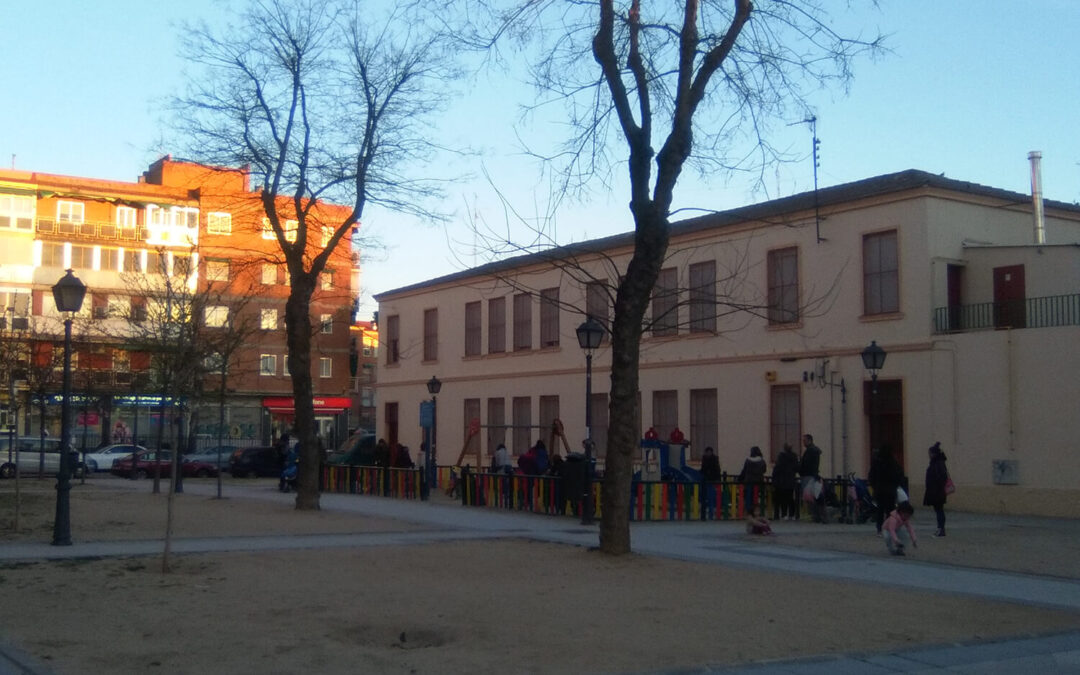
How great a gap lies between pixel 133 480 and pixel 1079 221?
109 feet

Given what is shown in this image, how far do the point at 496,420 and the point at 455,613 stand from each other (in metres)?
32.6

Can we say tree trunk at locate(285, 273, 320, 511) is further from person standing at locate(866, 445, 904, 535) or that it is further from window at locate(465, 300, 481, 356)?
window at locate(465, 300, 481, 356)

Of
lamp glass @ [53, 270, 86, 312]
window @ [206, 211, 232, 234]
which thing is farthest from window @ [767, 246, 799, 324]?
lamp glass @ [53, 270, 86, 312]

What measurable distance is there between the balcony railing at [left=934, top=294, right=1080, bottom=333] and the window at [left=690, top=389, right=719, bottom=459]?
7985 millimetres

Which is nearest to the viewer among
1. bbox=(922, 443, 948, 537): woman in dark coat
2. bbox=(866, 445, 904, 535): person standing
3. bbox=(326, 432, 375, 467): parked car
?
bbox=(866, 445, 904, 535): person standing

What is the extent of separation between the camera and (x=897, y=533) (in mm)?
16891

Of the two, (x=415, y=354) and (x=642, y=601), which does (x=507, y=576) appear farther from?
(x=415, y=354)

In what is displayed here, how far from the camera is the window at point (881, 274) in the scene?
28.8 metres

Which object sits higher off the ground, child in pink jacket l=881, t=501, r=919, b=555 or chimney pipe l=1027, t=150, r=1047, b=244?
chimney pipe l=1027, t=150, r=1047, b=244

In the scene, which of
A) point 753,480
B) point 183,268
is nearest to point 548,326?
point 183,268

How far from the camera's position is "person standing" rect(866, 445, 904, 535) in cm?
1950

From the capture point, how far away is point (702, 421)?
1351 inches

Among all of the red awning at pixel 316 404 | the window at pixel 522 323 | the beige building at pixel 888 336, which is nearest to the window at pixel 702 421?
the beige building at pixel 888 336

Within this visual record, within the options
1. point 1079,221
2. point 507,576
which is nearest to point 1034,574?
point 507,576
